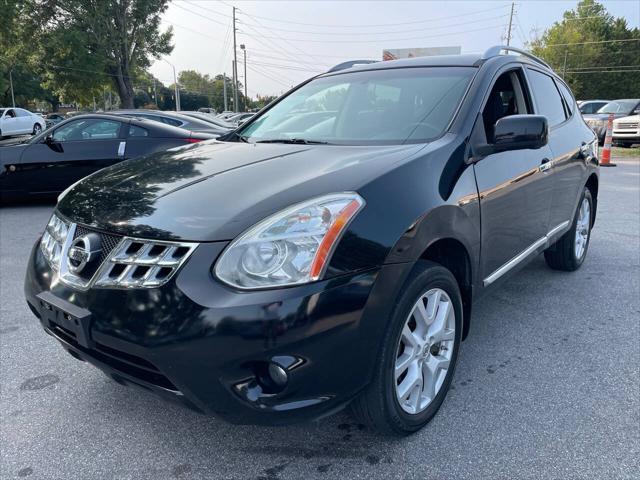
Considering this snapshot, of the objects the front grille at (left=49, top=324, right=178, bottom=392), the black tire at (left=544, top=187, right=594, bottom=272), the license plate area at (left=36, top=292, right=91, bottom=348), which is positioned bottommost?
the black tire at (left=544, top=187, right=594, bottom=272)

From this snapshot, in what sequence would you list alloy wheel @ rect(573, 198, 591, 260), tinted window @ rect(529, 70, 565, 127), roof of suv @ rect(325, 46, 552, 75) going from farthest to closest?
alloy wheel @ rect(573, 198, 591, 260) < tinted window @ rect(529, 70, 565, 127) < roof of suv @ rect(325, 46, 552, 75)

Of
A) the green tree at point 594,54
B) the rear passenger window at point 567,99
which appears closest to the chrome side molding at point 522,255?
the rear passenger window at point 567,99

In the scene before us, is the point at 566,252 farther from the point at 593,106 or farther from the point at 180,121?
the point at 593,106

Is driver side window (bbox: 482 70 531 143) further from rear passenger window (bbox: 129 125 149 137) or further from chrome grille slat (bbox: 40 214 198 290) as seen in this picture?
rear passenger window (bbox: 129 125 149 137)

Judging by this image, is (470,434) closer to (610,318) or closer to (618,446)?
(618,446)

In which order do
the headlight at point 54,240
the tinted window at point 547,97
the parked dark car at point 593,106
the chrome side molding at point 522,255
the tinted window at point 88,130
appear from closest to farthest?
the headlight at point 54,240
the chrome side molding at point 522,255
the tinted window at point 547,97
the tinted window at point 88,130
the parked dark car at point 593,106

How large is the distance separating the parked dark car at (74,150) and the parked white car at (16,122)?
1927 centimetres

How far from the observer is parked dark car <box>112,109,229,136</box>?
7555 mm

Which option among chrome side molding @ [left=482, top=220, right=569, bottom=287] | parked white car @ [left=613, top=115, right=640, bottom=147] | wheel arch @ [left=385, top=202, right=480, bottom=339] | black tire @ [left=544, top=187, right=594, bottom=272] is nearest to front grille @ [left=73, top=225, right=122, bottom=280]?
wheel arch @ [left=385, top=202, right=480, bottom=339]

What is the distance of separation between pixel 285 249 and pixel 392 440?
1.03 metres

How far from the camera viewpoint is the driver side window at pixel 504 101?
9.07ft

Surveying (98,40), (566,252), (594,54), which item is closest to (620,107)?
(566,252)

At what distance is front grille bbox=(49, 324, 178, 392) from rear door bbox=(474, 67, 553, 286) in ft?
5.34

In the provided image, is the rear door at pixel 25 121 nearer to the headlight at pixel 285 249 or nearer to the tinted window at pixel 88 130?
the tinted window at pixel 88 130
